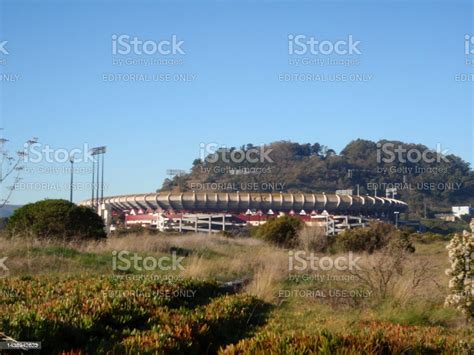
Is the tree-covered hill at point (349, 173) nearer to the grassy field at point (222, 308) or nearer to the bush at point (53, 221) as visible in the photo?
the bush at point (53, 221)

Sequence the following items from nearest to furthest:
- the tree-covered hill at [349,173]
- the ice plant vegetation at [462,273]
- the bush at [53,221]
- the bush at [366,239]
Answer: the ice plant vegetation at [462,273] → the bush at [53,221] → the bush at [366,239] → the tree-covered hill at [349,173]

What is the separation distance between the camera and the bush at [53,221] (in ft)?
60.5

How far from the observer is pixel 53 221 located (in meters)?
18.7

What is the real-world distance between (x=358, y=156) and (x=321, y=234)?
89.0 m

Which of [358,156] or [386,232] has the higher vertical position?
[358,156]

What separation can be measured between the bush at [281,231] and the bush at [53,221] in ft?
40.5

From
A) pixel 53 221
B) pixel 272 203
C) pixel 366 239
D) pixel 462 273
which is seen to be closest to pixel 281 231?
pixel 366 239

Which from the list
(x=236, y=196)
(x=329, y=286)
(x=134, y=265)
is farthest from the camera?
(x=236, y=196)

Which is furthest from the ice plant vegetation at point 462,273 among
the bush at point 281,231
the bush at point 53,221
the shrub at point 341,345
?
the bush at point 281,231

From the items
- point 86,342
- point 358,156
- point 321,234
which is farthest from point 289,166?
point 86,342

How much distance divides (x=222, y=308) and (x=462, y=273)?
3.74 metres

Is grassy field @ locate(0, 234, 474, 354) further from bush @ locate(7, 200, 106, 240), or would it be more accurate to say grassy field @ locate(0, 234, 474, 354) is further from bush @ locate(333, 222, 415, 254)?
bush @ locate(333, 222, 415, 254)

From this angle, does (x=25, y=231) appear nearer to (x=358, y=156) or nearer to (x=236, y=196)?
(x=236, y=196)

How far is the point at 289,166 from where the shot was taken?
114 meters
